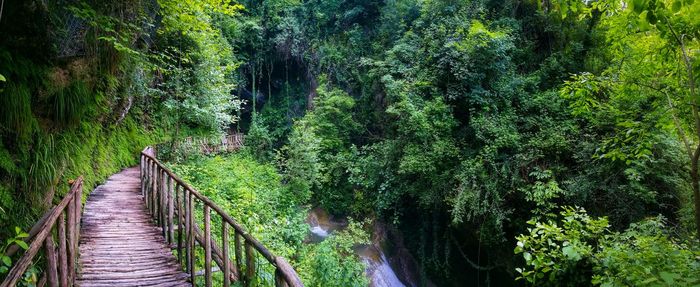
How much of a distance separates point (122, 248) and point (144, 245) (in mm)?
290

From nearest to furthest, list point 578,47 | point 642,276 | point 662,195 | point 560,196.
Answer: point 642,276
point 662,195
point 560,196
point 578,47

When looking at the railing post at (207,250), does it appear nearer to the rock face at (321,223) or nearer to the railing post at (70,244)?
the railing post at (70,244)

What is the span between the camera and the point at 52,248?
3.02 meters

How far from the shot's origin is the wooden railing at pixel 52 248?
2383 mm

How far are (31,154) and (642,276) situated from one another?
7288mm

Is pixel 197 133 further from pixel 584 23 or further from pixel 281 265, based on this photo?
pixel 584 23

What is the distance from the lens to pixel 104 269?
471 centimetres

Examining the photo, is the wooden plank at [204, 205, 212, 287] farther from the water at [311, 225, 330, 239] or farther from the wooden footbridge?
the water at [311, 225, 330, 239]

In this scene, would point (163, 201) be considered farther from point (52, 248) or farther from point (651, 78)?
point (651, 78)

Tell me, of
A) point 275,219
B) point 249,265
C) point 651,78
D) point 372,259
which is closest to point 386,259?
point 372,259

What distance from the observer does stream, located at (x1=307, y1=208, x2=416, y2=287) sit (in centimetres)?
1274

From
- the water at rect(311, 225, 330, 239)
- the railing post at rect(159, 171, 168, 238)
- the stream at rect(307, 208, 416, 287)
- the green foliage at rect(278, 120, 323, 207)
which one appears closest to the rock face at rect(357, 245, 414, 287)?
the stream at rect(307, 208, 416, 287)

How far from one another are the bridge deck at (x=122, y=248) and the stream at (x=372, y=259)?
690cm

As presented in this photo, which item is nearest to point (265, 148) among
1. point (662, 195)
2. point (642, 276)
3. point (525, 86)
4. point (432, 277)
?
point (432, 277)
